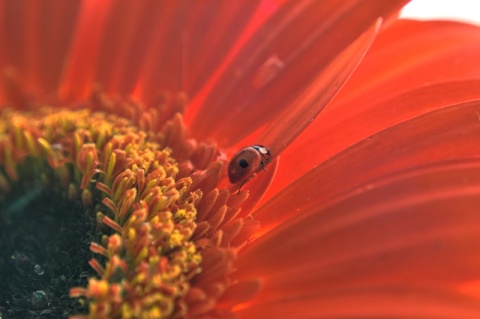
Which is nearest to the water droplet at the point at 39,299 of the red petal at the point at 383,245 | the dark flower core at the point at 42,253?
the dark flower core at the point at 42,253

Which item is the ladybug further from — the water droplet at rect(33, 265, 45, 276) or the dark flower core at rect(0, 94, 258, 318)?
the water droplet at rect(33, 265, 45, 276)

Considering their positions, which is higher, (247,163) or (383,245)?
(247,163)

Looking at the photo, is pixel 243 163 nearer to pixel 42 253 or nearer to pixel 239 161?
pixel 239 161

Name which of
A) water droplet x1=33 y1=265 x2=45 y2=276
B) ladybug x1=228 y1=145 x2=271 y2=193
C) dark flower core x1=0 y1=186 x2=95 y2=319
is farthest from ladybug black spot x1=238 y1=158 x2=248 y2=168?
water droplet x1=33 y1=265 x2=45 y2=276

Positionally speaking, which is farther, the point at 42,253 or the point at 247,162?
the point at 42,253

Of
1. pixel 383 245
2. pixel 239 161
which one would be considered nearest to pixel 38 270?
pixel 239 161

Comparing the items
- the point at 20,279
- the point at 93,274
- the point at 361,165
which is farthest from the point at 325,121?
the point at 20,279

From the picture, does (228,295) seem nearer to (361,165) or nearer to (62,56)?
(361,165)
